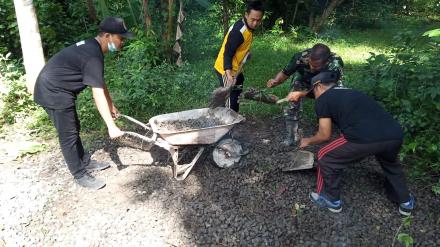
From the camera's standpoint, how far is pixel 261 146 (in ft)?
15.9

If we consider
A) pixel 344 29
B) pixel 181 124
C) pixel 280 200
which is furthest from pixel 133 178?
pixel 344 29

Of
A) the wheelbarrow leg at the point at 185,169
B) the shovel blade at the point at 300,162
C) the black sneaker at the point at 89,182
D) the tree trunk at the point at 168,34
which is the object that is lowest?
the black sneaker at the point at 89,182

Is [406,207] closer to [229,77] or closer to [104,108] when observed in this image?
[229,77]

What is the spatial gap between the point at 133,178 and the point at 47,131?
6.63 ft

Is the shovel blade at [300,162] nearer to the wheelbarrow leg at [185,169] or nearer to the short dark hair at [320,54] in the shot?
the wheelbarrow leg at [185,169]

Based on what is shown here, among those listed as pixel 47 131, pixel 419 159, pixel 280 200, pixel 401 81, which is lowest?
pixel 47 131

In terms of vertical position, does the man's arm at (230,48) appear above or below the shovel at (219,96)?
above

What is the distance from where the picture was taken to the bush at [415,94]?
416 cm

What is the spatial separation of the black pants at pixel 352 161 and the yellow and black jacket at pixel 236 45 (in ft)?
5.57

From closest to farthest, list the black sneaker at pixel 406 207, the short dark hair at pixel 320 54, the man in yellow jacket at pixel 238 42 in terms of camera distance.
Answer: the black sneaker at pixel 406 207 → the short dark hair at pixel 320 54 → the man in yellow jacket at pixel 238 42

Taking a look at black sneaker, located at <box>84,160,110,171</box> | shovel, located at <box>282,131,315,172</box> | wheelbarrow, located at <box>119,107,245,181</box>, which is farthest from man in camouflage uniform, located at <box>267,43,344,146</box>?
black sneaker, located at <box>84,160,110,171</box>

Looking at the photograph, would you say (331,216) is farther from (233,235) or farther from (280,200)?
(233,235)

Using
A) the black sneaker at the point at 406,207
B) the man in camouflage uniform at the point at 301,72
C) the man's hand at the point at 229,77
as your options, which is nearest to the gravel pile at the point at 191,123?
the man's hand at the point at 229,77

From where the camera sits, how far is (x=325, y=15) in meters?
10.6
